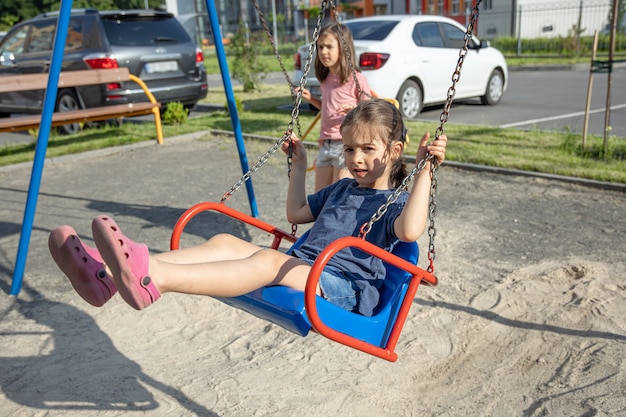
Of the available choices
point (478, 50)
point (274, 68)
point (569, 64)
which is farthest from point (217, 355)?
point (274, 68)

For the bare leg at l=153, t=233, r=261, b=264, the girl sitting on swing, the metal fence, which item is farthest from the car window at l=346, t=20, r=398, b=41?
the metal fence

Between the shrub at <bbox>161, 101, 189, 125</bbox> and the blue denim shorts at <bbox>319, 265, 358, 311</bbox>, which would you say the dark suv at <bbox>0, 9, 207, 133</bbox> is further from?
the blue denim shorts at <bbox>319, 265, 358, 311</bbox>

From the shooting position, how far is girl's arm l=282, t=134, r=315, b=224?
3.15 meters

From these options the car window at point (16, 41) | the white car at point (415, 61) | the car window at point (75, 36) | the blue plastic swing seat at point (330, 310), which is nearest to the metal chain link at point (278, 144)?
the blue plastic swing seat at point (330, 310)

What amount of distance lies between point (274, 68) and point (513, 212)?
18.1m

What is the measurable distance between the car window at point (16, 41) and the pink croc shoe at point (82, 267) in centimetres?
1005

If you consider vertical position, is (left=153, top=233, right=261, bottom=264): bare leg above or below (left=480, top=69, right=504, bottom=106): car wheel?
above

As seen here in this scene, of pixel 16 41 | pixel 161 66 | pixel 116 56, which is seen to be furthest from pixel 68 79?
pixel 16 41

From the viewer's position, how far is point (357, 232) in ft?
9.20

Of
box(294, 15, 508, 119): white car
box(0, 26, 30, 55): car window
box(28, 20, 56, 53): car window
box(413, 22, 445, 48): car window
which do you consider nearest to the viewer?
box(294, 15, 508, 119): white car

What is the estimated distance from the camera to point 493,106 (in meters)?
11.5

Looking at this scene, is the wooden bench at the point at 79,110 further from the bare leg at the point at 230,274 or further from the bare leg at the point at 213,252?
the bare leg at the point at 230,274

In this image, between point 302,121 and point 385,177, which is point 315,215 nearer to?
point 385,177

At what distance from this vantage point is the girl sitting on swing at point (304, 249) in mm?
2172
